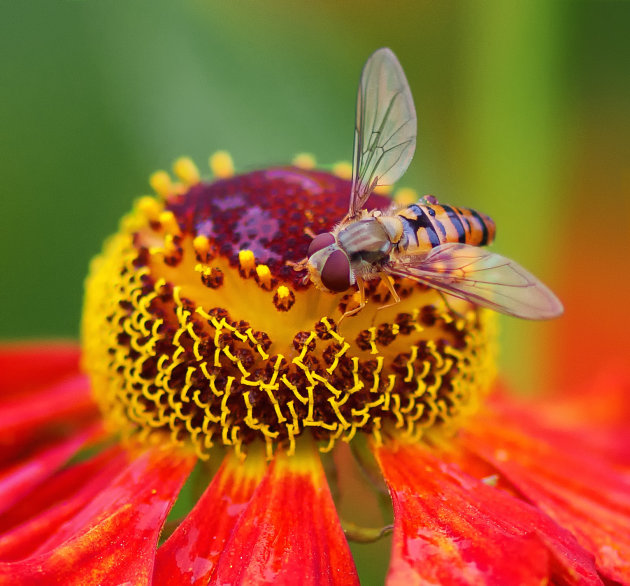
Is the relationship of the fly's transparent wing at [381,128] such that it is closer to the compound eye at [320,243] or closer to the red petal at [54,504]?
the compound eye at [320,243]

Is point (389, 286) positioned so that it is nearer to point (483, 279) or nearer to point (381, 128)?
point (483, 279)

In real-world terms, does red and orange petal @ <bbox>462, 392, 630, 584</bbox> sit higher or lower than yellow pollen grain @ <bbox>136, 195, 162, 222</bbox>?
lower

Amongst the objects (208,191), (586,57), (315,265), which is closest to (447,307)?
(315,265)

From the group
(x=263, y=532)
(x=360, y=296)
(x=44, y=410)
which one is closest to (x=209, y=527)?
(x=263, y=532)

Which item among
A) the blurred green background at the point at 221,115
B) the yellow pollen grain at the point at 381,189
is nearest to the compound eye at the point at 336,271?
the yellow pollen grain at the point at 381,189

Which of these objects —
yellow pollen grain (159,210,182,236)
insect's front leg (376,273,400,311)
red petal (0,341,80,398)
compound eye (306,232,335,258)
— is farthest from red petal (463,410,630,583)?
red petal (0,341,80,398)

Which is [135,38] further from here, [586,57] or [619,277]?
[619,277]

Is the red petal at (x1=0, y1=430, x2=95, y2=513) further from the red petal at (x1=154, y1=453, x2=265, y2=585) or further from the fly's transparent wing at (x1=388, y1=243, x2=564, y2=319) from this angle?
the fly's transparent wing at (x1=388, y1=243, x2=564, y2=319)
